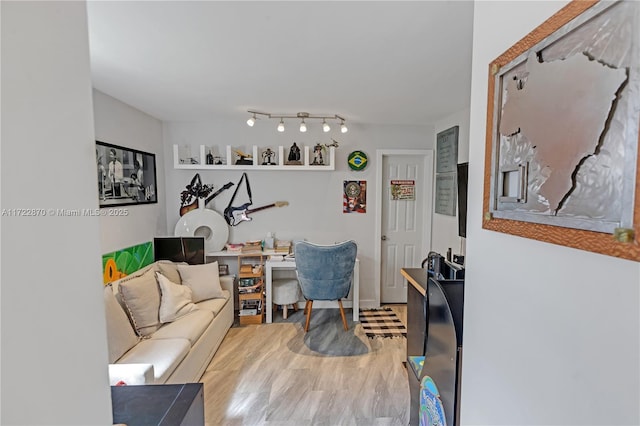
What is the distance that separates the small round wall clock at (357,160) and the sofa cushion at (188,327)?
7.64 feet

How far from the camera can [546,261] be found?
1.82 ft

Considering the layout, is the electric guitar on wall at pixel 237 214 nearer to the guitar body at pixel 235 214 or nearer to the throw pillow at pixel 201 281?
the guitar body at pixel 235 214

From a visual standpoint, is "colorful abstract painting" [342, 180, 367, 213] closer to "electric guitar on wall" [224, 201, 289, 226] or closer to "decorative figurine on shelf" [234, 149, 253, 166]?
"electric guitar on wall" [224, 201, 289, 226]

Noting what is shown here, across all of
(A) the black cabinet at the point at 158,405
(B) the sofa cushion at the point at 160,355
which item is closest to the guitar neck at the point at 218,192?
(B) the sofa cushion at the point at 160,355

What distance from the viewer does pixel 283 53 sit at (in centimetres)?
179

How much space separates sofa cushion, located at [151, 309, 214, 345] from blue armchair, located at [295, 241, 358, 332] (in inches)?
39.6

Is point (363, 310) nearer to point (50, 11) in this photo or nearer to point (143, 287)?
point (143, 287)

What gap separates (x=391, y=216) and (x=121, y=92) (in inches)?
123

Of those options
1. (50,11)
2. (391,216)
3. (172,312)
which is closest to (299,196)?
(391,216)

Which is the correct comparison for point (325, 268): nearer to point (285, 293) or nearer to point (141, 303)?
point (285, 293)

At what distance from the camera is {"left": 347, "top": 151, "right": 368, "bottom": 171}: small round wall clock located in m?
3.73

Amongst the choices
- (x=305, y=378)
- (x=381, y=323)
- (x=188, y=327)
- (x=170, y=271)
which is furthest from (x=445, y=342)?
(x=170, y=271)

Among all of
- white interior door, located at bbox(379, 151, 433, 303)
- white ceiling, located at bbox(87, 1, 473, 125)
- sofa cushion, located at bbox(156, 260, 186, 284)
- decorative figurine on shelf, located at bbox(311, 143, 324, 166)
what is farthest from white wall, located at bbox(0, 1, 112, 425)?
white interior door, located at bbox(379, 151, 433, 303)

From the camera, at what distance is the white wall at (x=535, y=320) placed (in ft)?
1.38
